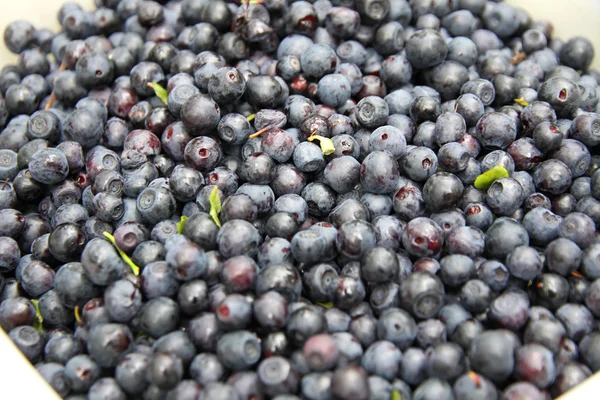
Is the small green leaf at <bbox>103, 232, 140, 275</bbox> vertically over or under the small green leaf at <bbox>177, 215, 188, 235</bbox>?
under

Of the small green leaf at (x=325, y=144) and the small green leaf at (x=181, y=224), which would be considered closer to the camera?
the small green leaf at (x=181, y=224)

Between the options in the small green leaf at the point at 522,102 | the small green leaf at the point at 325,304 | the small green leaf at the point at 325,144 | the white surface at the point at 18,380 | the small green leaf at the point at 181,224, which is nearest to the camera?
the white surface at the point at 18,380

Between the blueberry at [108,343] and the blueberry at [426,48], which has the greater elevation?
the blueberry at [426,48]

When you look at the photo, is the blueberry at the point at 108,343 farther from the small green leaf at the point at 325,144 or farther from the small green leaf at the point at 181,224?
the small green leaf at the point at 325,144

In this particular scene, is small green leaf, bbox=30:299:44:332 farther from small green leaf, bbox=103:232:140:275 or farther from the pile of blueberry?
small green leaf, bbox=103:232:140:275

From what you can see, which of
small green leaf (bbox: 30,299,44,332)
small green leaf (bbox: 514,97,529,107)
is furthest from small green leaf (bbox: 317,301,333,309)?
small green leaf (bbox: 514,97,529,107)

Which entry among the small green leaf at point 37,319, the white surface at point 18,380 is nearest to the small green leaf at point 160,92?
the small green leaf at point 37,319

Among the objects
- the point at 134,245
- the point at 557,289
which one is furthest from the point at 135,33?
the point at 557,289

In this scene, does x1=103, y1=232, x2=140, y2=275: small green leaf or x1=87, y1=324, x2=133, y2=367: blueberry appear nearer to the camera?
x1=87, y1=324, x2=133, y2=367: blueberry
